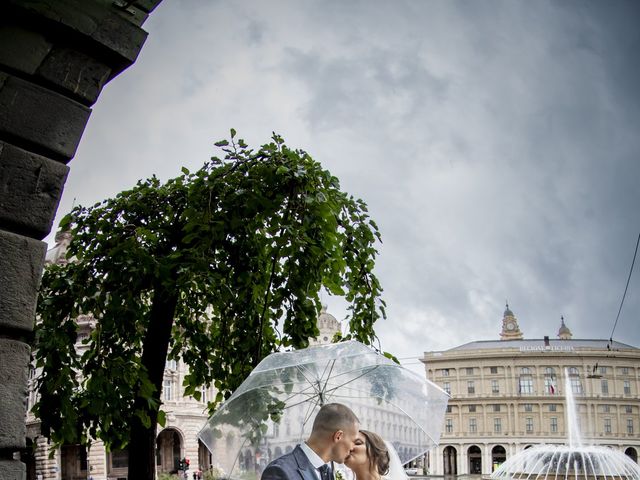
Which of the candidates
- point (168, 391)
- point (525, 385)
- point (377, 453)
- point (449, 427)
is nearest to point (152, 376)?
point (377, 453)

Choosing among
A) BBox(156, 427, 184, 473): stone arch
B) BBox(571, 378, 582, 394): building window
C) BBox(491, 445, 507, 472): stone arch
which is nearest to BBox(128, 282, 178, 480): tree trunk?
BBox(156, 427, 184, 473): stone arch

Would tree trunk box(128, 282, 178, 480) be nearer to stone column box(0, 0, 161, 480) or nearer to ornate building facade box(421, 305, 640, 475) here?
stone column box(0, 0, 161, 480)

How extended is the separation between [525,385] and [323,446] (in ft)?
298

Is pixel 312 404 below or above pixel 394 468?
above

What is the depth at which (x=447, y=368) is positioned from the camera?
3620 inches

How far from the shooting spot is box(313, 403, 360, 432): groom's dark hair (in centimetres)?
351

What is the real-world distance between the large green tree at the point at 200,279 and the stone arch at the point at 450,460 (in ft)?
287

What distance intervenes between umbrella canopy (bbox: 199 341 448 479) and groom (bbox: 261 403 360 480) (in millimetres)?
1348

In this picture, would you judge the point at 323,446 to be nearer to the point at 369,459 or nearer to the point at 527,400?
the point at 369,459

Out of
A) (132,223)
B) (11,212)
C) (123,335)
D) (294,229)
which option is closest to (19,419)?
(11,212)

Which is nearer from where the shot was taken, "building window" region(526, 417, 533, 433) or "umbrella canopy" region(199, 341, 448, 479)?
"umbrella canopy" region(199, 341, 448, 479)

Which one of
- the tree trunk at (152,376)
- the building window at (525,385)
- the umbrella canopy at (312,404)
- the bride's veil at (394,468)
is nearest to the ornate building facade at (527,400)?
the building window at (525,385)

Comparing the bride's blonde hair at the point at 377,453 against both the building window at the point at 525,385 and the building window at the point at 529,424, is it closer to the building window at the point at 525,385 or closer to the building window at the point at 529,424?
the building window at the point at 529,424

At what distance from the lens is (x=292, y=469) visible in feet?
11.0
